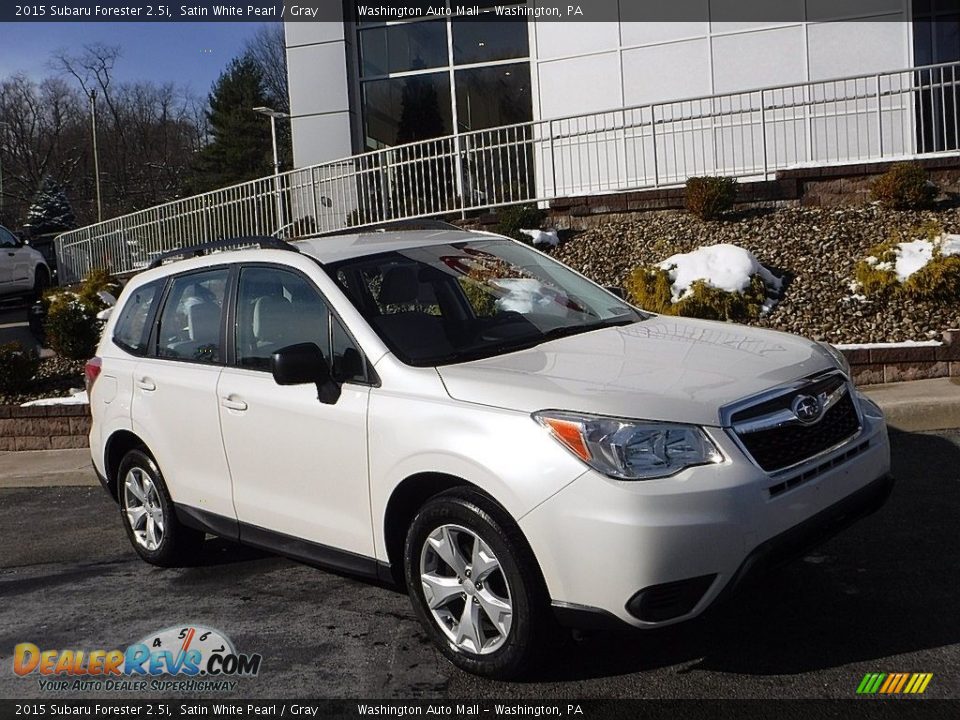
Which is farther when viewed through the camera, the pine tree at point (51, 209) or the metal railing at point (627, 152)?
the pine tree at point (51, 209)

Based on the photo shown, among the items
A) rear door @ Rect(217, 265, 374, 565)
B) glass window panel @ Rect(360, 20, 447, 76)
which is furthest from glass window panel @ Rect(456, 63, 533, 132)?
rear door @ Rect(217, 265, 374, 565)

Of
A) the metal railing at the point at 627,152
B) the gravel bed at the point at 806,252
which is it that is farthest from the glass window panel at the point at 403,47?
the gravel bed at the point at 806,252

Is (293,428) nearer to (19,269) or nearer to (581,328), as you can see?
(581,328)

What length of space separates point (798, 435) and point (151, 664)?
9.67ft

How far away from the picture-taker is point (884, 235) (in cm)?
1114

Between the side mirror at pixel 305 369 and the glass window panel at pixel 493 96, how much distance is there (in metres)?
15.0

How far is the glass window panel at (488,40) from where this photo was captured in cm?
1902

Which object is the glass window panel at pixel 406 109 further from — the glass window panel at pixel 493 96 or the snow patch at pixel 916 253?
the snow patch at pixel 916 253

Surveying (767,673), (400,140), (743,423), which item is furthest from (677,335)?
(400,140)

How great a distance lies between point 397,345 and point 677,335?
1264mm

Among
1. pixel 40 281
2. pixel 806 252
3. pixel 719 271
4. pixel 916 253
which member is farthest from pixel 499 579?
pixel 40 281

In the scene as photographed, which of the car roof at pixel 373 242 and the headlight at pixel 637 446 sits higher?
the car roof at pixel 373 242

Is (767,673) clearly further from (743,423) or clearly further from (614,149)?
(614,149)

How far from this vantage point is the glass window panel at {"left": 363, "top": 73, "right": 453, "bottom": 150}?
64.5 feet
